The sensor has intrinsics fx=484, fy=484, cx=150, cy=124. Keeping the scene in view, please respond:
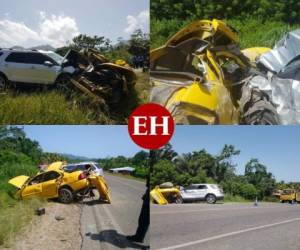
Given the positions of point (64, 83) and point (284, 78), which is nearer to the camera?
point (284, 78)

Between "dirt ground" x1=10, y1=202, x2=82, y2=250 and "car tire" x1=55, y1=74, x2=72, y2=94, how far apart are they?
1312 millimetres

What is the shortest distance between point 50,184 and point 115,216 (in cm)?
73

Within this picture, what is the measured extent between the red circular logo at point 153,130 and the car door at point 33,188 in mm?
1028

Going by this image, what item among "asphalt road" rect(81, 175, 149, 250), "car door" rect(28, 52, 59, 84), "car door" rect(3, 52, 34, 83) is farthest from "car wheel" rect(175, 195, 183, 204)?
"car door" rect(3, 52, 34, 83)

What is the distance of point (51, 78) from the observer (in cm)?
533

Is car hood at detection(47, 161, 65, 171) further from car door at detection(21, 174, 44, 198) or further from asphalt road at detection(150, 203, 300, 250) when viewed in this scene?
asphalt road at detection(150, 203, 300, 250)

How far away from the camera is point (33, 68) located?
536 cm

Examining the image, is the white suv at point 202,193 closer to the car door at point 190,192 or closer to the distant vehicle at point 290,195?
the car door at point 190,192

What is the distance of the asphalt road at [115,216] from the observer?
459cm

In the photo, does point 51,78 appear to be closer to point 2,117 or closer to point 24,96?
point 24,96

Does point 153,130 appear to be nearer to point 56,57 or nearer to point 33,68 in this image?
point 56,57

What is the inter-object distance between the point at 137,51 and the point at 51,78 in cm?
100

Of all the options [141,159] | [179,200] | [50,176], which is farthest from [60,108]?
[179,200]

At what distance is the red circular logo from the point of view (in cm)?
473
